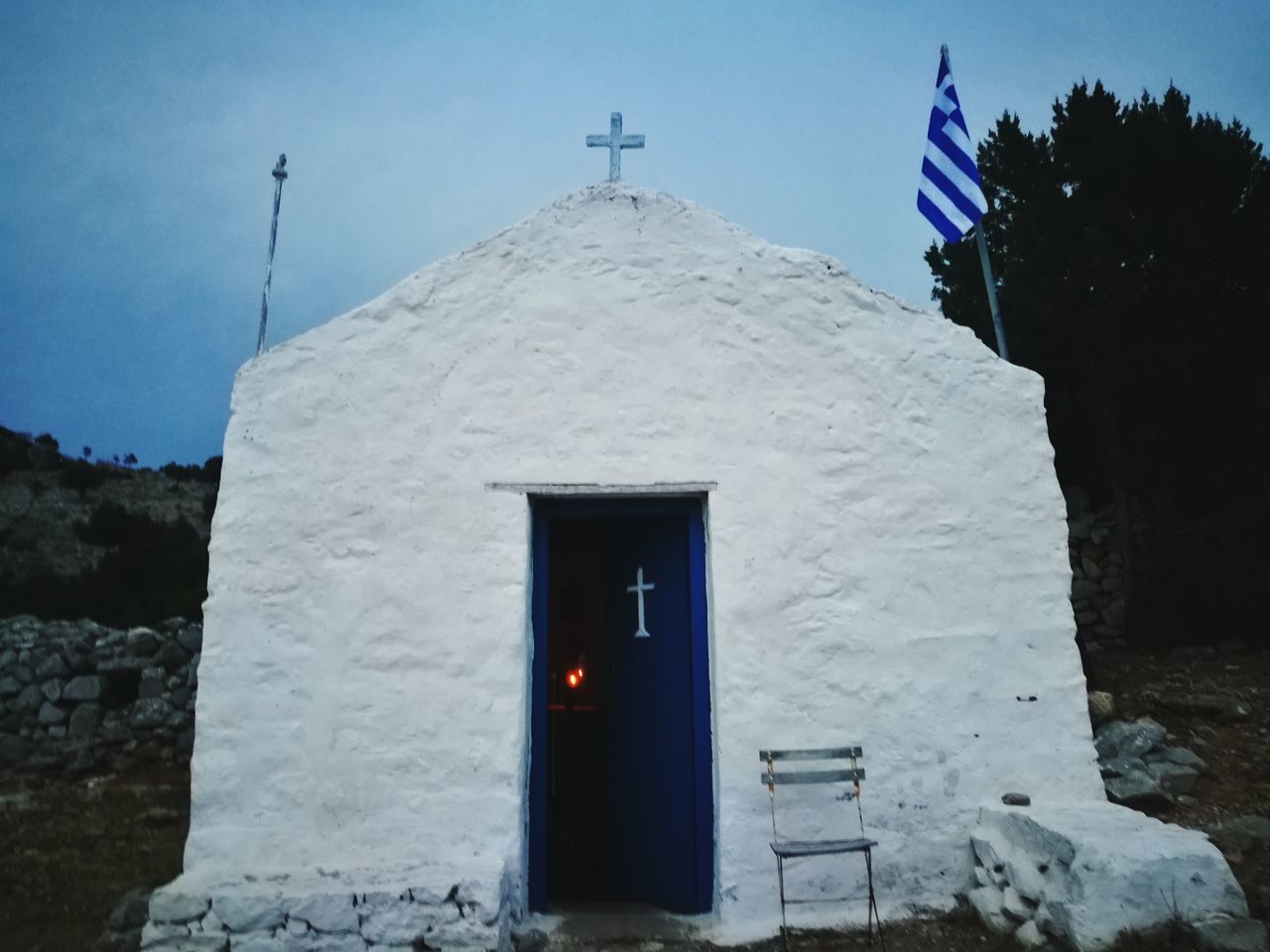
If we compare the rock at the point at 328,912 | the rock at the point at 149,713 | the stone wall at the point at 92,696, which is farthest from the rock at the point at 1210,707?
the rock at the point at 149,713

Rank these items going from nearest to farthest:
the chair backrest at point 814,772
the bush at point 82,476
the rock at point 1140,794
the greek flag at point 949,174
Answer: the chair backrest at point 814,772, the rock at point 1140,794, the greek flag at point 949,174, the bush at point 82,476

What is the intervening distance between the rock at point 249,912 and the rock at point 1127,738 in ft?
17.1

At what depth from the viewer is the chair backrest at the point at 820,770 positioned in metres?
4.37

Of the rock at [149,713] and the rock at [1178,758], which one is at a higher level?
the rock at [149,713]

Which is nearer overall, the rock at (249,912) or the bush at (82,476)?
the rock at (249,912)

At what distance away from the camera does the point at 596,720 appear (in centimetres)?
697

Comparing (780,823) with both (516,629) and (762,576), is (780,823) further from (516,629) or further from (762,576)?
(516,629)

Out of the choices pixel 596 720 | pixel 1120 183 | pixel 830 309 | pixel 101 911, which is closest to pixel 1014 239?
pixel 1120 183

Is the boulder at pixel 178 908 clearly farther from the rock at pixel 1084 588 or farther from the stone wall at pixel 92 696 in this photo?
the rock at pixel 1084 588

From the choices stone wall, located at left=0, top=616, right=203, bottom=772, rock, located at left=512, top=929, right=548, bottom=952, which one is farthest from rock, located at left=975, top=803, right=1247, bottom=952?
stone wall, located at left=0, top=616, right=203, bottom=772

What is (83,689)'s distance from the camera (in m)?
9.51

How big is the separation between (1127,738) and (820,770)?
2766mm

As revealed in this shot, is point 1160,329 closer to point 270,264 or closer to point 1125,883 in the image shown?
point 1125,883

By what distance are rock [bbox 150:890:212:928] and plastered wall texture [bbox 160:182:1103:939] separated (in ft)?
0.68
